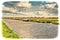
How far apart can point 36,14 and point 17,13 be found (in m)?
0.11

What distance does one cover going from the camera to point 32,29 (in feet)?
2.53

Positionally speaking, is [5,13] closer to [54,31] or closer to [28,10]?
[28,10]

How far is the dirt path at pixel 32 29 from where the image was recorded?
2.52 feet

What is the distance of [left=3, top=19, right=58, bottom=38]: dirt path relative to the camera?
0.77 metres

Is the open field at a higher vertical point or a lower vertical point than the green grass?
higher

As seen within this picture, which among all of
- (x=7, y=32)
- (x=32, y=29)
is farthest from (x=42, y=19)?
(x=7, y=32)

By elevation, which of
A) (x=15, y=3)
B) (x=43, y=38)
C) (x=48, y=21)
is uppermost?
(x=15, y=3)

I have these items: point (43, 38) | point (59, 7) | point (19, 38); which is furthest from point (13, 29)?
point (59, 7)

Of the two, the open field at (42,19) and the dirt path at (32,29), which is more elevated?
the open field at (42,19)

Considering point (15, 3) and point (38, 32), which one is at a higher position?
point (15, 3)

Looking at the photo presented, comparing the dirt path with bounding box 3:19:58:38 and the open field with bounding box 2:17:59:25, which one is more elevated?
the open field with bounding box 2:17:59:25

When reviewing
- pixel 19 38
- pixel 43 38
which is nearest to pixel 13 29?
pixel 19 38

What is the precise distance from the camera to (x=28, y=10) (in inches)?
30.1

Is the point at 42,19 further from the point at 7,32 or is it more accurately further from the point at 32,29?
the point at 7,32
